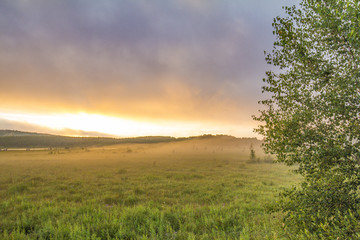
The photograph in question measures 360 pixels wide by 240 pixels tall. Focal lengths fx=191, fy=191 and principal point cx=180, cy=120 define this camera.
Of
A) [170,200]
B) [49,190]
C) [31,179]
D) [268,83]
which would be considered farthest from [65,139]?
[268,83]

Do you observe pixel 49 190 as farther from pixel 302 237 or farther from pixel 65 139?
pixel 65 139

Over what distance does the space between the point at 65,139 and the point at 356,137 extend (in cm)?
13202

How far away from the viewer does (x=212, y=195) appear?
1758 cm

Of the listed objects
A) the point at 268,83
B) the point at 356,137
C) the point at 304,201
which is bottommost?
the point at 304,201

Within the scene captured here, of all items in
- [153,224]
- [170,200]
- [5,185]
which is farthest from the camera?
[5,185]

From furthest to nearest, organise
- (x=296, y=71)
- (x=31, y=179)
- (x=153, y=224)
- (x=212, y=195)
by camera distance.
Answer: (x=31, y=179) → (x=212, y=195) → (x=153, y=224) → (x=296, y=71)

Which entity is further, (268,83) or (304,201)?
(268,83)

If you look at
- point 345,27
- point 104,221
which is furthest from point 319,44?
point 104,221

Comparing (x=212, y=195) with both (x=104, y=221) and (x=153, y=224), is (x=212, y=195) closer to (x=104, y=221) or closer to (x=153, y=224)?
(x=153, y=224)

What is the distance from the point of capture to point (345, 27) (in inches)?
283

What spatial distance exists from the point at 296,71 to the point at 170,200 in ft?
42.9

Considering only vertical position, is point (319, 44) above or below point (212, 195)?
above

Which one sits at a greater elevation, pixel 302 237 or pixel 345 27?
pixel 345 27

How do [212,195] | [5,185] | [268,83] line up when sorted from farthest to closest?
[5,185] < [212,195] < [268,83]
